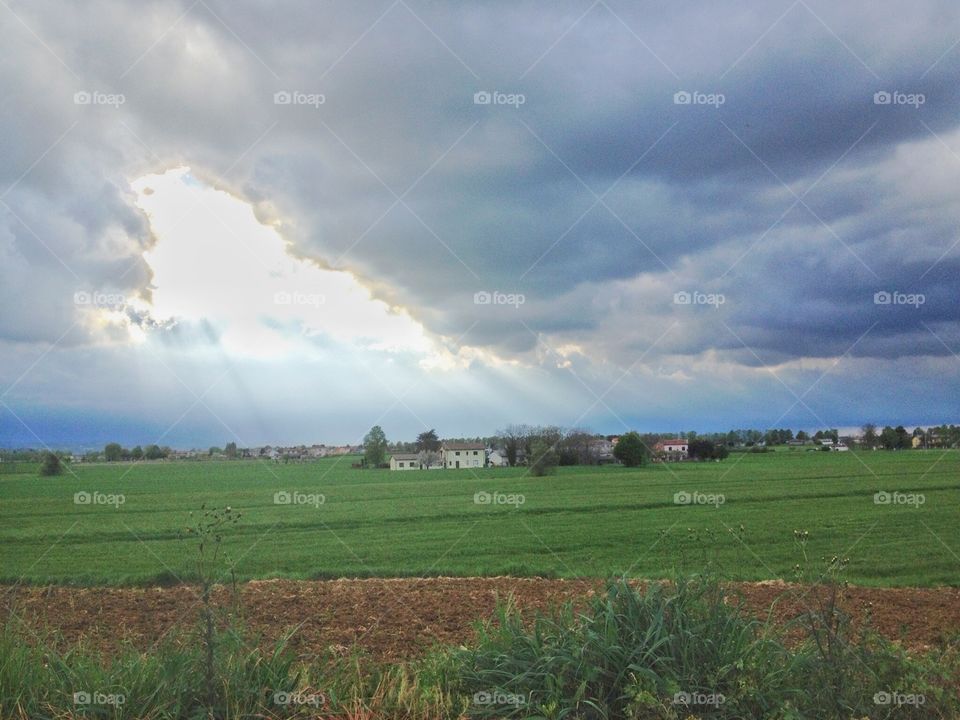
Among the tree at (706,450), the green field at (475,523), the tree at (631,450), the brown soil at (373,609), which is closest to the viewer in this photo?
the brown soil at (373,609)

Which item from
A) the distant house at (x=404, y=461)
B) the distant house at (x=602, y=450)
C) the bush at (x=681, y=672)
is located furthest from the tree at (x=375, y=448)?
the bush at (x=681, y=672)

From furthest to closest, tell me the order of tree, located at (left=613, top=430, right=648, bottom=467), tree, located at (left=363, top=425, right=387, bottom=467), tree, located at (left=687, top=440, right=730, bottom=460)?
tree, located at (left=687, top=440, right=730, bottom=460)
tree, located at (left=613, top=430, right=648, bottom=467)
tree, located at (left=363, top=425, right=387, bottom=467)

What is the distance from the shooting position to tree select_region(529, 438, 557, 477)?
28.7m

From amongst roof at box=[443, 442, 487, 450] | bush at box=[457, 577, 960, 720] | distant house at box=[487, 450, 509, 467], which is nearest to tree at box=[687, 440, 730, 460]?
distant house at box=[487, 450, 509, 467]

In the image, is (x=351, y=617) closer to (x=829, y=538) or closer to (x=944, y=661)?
(x=944, y=661)

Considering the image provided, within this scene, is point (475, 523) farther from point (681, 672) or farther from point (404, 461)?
point (681, 672)

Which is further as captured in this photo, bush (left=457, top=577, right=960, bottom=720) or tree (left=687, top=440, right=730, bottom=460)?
tree (left=687, top=440, right=730, bottom=460)

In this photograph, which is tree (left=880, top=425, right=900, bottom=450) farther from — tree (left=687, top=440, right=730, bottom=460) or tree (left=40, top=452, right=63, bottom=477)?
tree (left=40, top=452, right=63, bottom=477)

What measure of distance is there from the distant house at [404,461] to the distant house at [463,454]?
Answer: 1201mm

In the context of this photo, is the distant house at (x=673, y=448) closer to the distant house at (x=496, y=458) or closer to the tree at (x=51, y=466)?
the distant house at (x=496, y=458)

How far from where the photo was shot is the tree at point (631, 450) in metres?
32.7

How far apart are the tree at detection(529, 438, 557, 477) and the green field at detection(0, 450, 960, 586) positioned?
0.57 meters

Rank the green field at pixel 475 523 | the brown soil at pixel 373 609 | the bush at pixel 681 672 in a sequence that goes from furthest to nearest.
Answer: the green field at pixel 475 523
the brown soil at pixel 373 609
the bush at pixel 681 672

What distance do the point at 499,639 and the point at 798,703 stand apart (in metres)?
2.38
